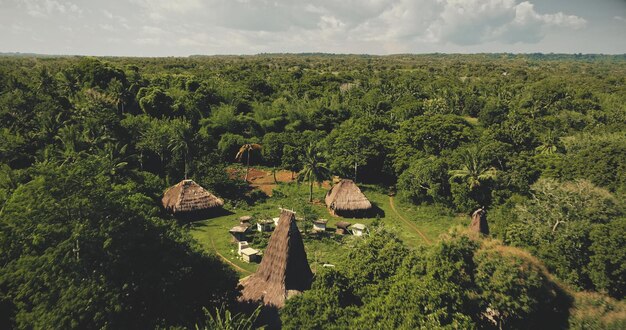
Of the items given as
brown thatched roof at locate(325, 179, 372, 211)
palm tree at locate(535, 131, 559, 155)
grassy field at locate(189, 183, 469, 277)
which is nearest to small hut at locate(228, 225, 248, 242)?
grassy field at locate(189, 183, 469, 277)

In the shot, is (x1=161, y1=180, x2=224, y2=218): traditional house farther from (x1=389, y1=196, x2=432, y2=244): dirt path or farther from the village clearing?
(x1=389, y1=196, x2=432, y2=244): dirt path

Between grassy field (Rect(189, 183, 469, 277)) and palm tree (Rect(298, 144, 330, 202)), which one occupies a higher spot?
palm tree (Rect(298, 144, 330, 202))

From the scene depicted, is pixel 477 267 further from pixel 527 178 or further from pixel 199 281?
pixel 527 178

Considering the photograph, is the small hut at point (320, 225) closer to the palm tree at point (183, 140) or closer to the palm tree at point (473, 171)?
the palm tree at point (473, 171)

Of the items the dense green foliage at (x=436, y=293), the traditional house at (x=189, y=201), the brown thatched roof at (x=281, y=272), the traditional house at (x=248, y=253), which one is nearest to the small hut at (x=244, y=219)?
the traditional house at (x=189, y=201)

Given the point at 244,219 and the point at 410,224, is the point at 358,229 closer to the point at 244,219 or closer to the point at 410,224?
the point at 410,224

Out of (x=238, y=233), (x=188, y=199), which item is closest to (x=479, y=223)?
(x=238, y=233)
